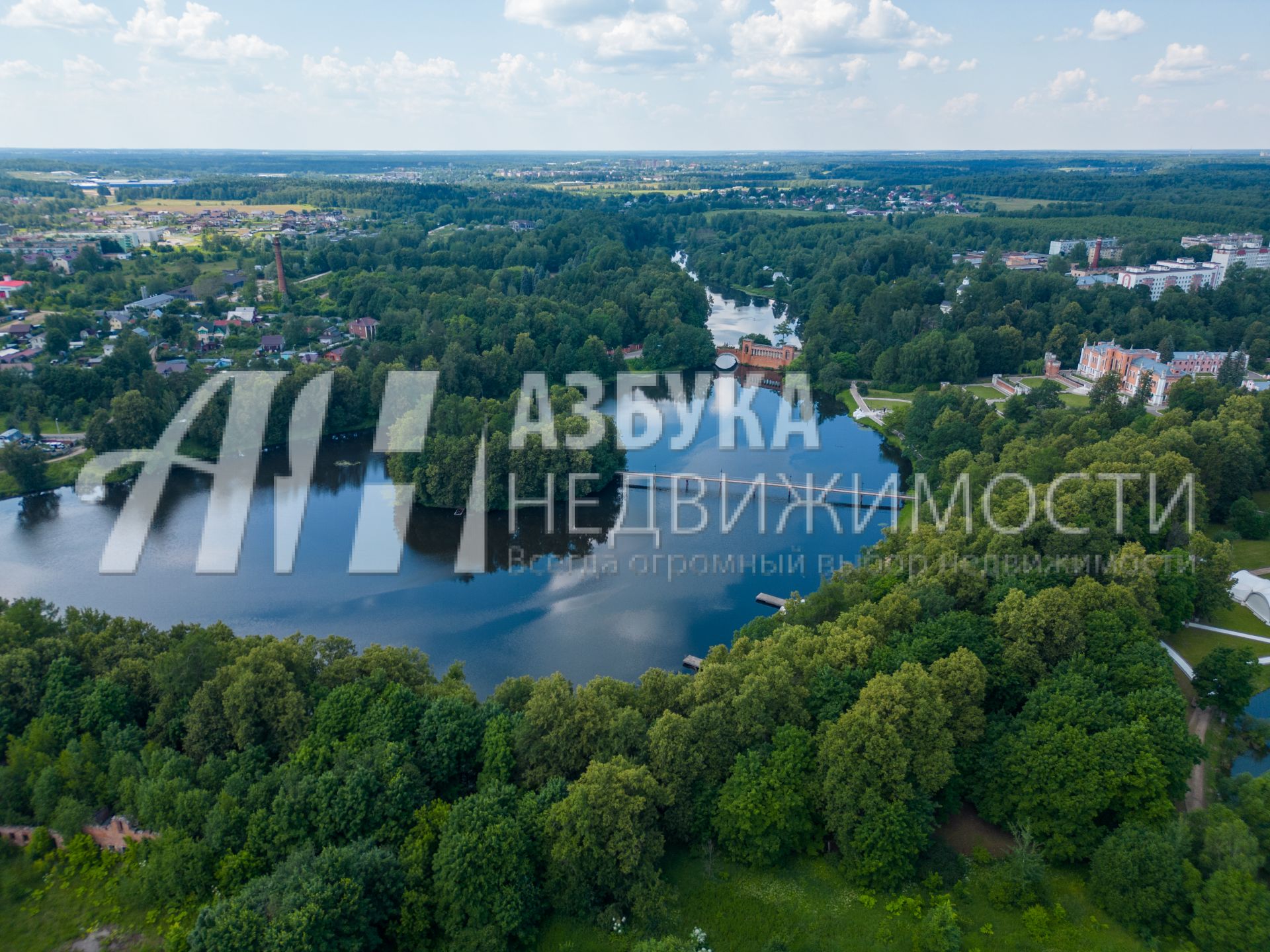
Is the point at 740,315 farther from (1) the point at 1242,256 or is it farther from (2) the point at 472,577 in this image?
(2) the point at 472,577

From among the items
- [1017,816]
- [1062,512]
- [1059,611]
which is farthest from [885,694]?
[1062,512]

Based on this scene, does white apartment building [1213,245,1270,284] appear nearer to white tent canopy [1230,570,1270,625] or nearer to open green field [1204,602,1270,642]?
white tent canopy [1230,570,1270,625]

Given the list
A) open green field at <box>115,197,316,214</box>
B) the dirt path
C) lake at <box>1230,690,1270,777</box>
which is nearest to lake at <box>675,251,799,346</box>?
the dirt path

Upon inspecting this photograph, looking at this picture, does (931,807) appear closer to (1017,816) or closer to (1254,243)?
(1017,816)

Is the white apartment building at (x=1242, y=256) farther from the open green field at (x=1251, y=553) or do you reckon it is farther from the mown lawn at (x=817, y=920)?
the mown lawn at (x=817, y=920)

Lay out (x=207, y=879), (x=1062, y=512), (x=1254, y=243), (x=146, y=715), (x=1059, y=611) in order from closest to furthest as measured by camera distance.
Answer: (x=207, y=879) < (x=146, y=715) < (x=1059, y=611) < (x=1062, y=512) < (x=1254, y=243)

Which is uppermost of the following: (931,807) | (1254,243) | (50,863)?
(1254,243)

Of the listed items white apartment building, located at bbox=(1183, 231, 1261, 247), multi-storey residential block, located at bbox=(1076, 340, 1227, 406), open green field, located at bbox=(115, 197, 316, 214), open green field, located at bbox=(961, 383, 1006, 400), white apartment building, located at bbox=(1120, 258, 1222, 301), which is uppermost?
open green field, located at bbox=(115, 197, 316, 214)
